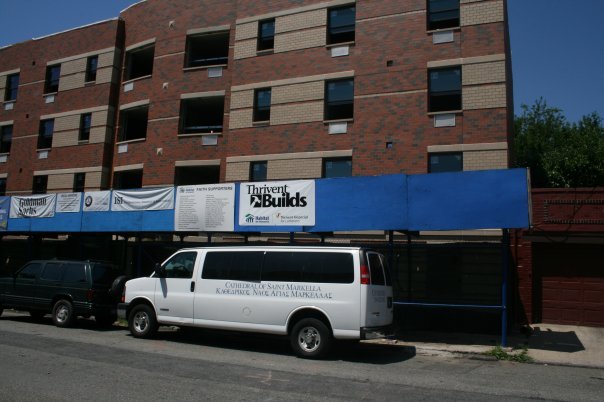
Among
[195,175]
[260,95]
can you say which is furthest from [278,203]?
[195,175]

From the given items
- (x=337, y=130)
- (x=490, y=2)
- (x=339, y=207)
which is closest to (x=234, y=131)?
(x=337, y=130)

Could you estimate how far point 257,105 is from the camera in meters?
19.6

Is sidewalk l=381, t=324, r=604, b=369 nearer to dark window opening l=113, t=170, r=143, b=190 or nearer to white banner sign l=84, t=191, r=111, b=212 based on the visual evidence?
white banner sign l=84, t=191, r=111, b=212

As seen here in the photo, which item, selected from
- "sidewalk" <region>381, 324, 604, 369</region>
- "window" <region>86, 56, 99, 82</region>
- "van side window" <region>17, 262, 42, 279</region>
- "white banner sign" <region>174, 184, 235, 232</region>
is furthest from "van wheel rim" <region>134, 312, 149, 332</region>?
"window" <region>86, 56, 99, 82</region>

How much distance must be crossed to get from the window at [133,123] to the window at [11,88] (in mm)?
8176

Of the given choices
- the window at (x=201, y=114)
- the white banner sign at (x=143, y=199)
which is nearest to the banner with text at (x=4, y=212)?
the white banner sign at (x=143, y=199)

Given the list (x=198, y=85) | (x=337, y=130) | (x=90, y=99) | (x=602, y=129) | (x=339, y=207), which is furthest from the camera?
(x=602, y=129)

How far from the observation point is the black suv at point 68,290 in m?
13.5

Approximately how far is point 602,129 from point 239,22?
82.9ft

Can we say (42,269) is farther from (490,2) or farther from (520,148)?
(520,148)

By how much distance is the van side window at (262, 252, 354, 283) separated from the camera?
9984mm

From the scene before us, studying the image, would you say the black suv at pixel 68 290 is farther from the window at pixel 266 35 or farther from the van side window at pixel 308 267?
the window at pixel 266 35

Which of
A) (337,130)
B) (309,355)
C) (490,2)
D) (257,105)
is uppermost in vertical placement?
(490,2)

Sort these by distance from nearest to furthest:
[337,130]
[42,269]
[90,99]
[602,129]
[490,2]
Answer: [42,269], [490,2], [337,130], [90,99], [602,129]
